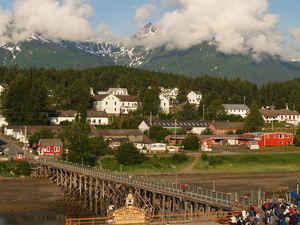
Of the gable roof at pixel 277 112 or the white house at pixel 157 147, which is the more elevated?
the gable roof at pixel 277 112

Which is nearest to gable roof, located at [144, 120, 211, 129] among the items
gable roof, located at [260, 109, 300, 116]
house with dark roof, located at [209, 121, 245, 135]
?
house with dark roof, located at [209, 121, 245, 135]

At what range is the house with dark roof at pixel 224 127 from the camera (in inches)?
4710

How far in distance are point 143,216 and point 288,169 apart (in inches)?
2406

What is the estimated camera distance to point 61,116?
124 metres

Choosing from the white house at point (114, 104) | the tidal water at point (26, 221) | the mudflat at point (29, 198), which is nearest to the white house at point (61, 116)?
the white house at point (114, 104)

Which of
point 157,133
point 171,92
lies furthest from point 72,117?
point 171,92

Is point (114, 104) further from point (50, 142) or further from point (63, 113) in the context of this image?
point (50, 142)

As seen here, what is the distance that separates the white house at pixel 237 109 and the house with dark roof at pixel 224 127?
2524 centimetres

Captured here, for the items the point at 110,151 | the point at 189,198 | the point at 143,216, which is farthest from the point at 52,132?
the point at 143,216

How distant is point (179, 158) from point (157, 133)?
1778 cm

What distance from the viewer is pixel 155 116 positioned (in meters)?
133

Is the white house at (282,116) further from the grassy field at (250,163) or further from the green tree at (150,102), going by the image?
the grassy field at (250,163)

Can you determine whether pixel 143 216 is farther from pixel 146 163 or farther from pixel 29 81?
pixel 29 81

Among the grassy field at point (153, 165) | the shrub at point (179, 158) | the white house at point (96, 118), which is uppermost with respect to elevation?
the white house at point (96, 118)
